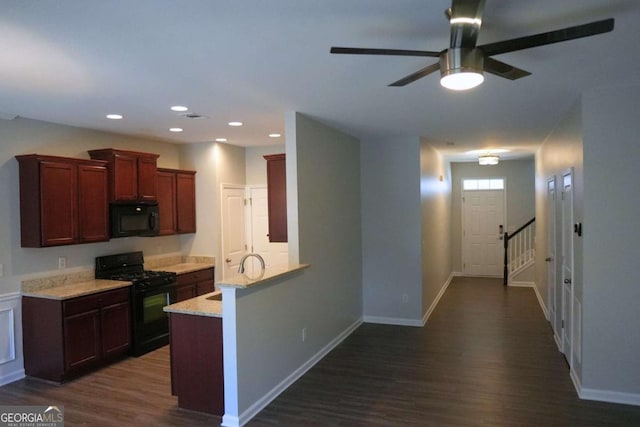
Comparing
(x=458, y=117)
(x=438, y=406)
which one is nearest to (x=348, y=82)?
(x=458, y=117)

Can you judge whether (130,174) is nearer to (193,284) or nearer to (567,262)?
(193,284)

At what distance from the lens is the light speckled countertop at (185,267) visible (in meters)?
5.76

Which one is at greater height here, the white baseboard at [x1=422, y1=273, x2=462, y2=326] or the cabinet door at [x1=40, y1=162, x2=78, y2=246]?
the cabinet door at [x1=40, y1=162, x2=78, y2=246]

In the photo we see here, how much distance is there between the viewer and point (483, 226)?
986cm

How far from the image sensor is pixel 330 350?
5020mm

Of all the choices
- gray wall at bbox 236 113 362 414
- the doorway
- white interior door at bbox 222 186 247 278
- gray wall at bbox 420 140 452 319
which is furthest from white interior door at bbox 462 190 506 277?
white interior door at bbox 222 186 247 278

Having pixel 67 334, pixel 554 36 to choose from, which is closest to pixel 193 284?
pixel 67 334

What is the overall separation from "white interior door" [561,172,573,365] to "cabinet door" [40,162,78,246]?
16.8ft

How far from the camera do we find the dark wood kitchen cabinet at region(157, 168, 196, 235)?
231 inches

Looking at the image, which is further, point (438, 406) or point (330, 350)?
point (330, 350)

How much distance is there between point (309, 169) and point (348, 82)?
1.45 meters

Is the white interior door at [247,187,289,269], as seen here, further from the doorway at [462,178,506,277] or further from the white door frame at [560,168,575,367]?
the doorway at [462,178,506,277]

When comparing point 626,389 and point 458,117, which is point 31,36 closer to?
point 458,117

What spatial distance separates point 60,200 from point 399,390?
12.9 feet
